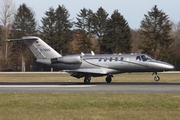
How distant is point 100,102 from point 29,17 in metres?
78.6

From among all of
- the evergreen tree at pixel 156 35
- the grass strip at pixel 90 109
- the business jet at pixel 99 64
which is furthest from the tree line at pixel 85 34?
the grass strip at pixel 90 109

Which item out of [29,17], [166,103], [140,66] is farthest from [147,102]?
[29,17]

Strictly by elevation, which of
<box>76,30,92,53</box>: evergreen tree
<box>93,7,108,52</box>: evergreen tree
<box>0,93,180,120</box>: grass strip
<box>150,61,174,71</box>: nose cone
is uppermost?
<box>93,7,108,52</box>: evergreen tree

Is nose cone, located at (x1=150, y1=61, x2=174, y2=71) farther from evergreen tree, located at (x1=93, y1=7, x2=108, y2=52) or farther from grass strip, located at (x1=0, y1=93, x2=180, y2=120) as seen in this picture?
evergreen tree, located at (x1=93, y1=7, x2=108, y2=52)

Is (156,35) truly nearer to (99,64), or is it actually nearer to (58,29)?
(58,29)

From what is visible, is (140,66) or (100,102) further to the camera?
(140,66)

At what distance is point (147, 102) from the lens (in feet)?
52.3

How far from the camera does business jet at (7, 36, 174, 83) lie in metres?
32.6

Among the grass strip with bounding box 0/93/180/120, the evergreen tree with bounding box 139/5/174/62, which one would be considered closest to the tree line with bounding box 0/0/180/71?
the evergreen tree with bounding box 139/5/174/62

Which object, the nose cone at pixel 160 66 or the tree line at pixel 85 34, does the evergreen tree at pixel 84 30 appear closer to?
the tree line at pixel 85 34

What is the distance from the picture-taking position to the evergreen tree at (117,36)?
85.0 m

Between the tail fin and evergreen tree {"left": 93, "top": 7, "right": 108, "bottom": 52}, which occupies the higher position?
evergreen tree {"left": 93, "top": 7, "right": 108, "bottom": 52}

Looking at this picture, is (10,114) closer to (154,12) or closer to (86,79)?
(86,79)

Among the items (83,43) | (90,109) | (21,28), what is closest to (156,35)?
(83,43)
